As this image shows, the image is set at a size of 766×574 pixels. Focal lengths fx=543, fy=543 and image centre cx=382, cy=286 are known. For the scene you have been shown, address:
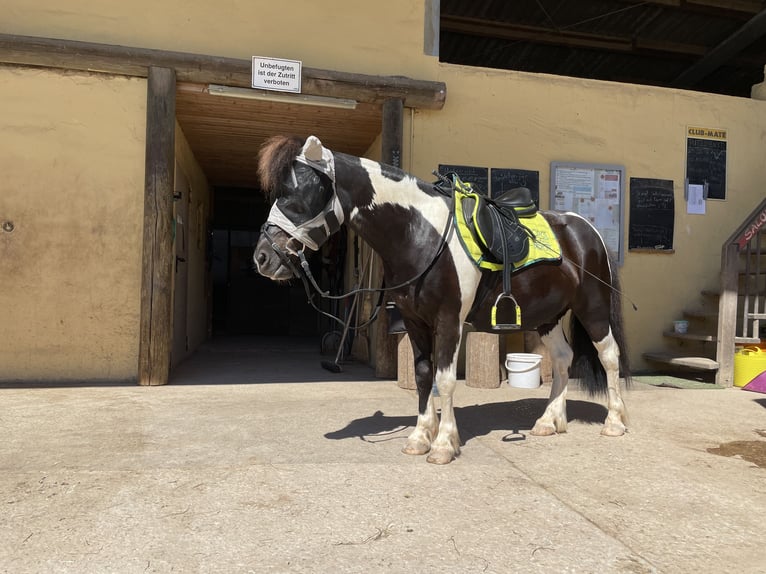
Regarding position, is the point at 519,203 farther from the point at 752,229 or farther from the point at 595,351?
the point at 752,229

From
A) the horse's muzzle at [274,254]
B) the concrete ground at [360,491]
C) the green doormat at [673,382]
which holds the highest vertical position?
the horse's muzzle at [274,254]

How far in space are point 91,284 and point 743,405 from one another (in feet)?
20.4

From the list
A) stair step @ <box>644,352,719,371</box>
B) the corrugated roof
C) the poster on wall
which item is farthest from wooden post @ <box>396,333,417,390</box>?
the corrugated roof

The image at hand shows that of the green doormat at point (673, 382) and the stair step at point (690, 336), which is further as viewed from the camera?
the stair step at point (690, 336)

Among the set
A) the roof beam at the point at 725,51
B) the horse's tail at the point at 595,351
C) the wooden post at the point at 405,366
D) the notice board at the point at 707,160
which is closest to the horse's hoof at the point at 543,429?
the horse's tail at the point at 595,351

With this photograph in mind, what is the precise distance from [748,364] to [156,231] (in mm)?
6240

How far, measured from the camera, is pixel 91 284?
210 inches

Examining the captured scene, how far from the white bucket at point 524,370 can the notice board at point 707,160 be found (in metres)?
3.30

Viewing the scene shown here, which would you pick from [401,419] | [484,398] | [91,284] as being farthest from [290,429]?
[91,284]

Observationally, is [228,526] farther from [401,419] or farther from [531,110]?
[531,110]

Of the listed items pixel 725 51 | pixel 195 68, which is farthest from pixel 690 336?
pixel 725 51

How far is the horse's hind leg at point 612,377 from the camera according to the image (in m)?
3.79

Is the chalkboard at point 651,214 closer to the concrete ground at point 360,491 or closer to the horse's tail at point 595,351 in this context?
the concrete ground at point 360,491

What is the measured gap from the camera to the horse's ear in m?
2.78
